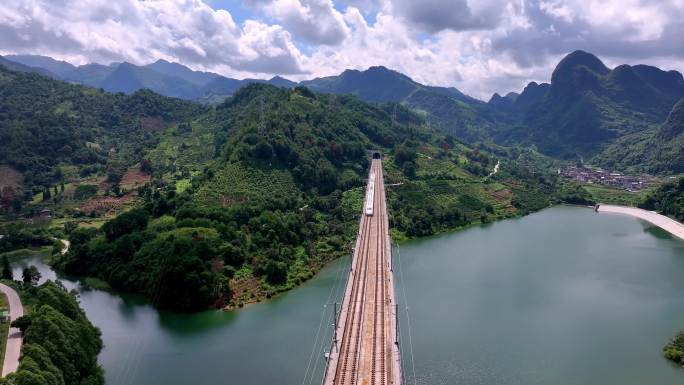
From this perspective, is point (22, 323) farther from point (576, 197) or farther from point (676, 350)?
point (576, 197)

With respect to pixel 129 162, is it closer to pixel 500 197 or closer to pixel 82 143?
pixel 82 143

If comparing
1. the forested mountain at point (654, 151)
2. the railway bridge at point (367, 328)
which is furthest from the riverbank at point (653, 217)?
the railway bridge at point (367, 328)

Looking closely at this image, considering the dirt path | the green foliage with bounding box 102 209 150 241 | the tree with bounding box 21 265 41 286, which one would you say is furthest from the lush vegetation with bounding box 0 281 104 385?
the dirt path

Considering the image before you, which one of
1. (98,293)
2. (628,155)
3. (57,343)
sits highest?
(628,155)

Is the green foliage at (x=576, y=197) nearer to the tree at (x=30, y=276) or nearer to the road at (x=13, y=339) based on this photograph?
the tree at (x=30, y=276)

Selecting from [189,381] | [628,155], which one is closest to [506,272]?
[189,381]

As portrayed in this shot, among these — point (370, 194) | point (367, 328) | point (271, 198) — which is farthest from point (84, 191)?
point (367, 328)
